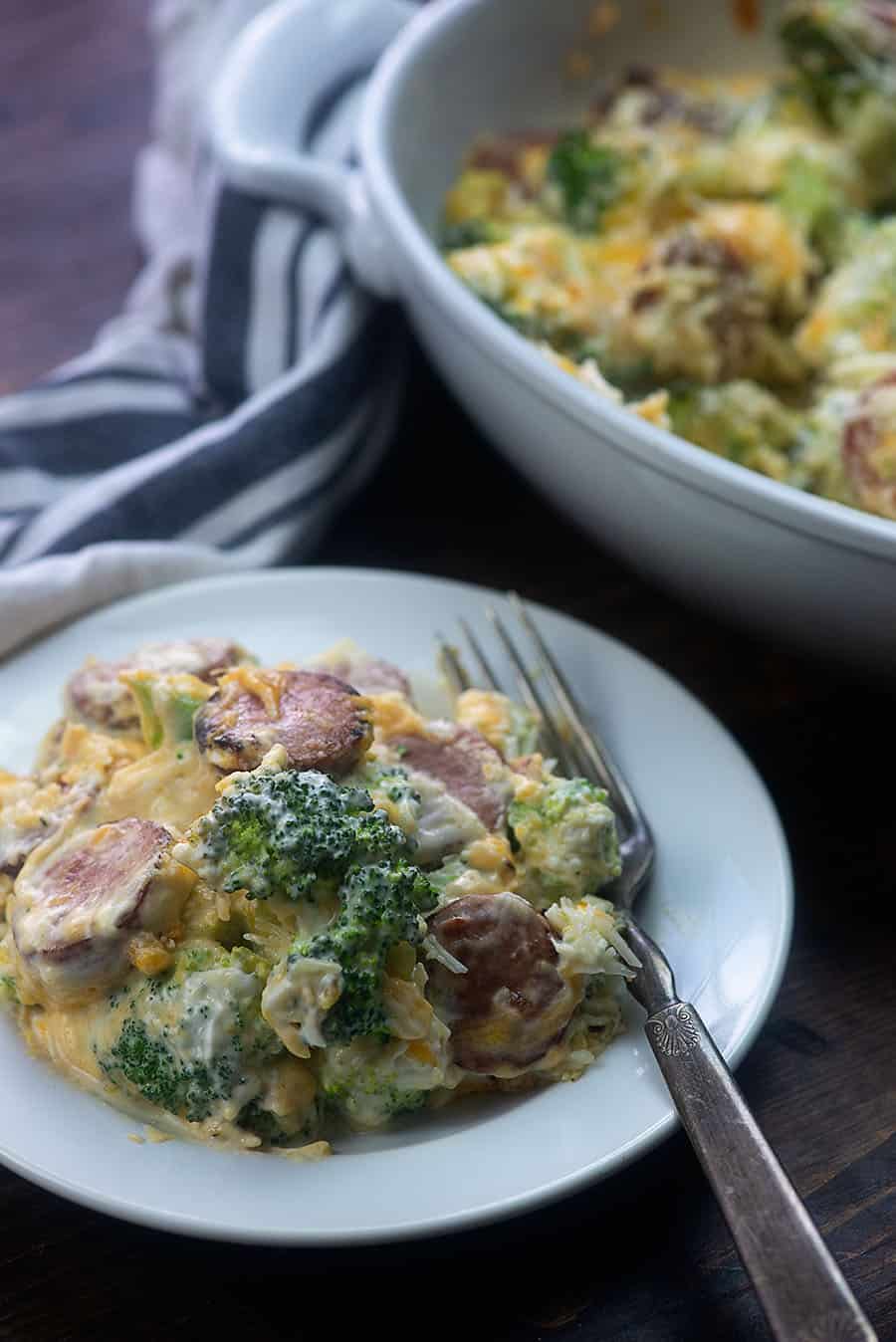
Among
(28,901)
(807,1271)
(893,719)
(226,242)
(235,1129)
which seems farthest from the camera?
(226,242)

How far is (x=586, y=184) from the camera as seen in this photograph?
2.79 metres

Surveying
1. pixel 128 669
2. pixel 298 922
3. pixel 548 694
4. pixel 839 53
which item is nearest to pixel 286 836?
pixel 298 922

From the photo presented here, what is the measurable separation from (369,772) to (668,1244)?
0.56 meters

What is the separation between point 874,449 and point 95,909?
1.21 meters

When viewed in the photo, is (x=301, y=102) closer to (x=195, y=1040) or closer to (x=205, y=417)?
(x=205, y=417)

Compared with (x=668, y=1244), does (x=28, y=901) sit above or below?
above

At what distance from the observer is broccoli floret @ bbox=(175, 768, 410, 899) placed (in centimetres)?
147

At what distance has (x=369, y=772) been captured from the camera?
5.40ft

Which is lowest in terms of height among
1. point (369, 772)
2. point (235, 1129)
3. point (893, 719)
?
point (893, 719)

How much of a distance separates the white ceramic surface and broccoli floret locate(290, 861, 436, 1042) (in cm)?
72

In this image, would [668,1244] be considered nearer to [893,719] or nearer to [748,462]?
[893,719]

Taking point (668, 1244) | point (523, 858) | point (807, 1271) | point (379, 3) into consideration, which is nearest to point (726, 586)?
point (523, 858)

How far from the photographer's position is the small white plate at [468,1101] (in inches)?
54.1

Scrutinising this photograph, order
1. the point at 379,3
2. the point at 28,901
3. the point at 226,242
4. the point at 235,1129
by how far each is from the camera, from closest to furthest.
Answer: the point at 235,1129 → the point at 28,901 → the point at 226,242 → the point at 379,3
